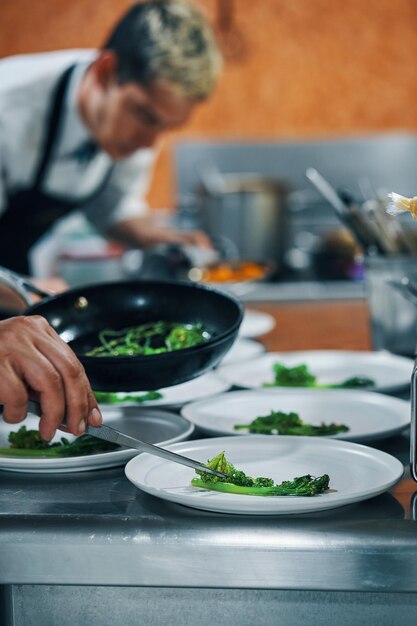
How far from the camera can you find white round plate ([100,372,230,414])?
1451 mm

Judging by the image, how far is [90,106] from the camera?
3.12 metres

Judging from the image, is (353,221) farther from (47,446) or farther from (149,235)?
(149,235)

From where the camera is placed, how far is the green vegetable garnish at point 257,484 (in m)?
1.00

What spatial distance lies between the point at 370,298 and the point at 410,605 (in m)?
0.88

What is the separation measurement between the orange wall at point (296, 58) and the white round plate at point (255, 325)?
333 centimetres

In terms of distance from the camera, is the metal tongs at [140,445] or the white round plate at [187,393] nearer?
the metal tongs at [140,445]

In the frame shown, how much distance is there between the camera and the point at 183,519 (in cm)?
99

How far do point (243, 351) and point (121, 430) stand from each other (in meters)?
0.59

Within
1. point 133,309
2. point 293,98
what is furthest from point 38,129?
point 293,98

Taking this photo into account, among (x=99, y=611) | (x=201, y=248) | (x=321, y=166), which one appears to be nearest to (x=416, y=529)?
(x=99, y=611)

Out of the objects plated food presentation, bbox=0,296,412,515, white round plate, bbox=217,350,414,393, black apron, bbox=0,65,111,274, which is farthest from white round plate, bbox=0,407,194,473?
black apron, bbox=0,65,111,274

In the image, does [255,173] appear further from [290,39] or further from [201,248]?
[201,248]

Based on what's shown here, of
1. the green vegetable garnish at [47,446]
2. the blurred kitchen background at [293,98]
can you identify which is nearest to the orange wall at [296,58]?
the blurred kitchen background at [293,98]

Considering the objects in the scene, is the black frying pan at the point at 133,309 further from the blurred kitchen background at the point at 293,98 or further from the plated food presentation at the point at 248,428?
the blurred kitchen background at the point at 293,98
